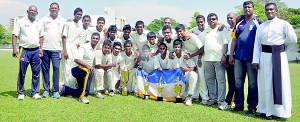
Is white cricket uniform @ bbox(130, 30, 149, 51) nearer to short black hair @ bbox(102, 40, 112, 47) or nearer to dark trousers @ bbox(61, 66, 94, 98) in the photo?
short black hair @ bbox(102, 40, 112, 47)

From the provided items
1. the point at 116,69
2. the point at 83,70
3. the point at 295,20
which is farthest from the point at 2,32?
the point at 83,70

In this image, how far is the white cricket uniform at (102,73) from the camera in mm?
7289

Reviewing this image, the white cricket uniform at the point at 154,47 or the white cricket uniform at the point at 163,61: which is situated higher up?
the white cricket uniform at the point at 154,47

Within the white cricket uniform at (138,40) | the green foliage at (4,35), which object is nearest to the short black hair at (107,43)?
the white cricket uniform at (138,40)

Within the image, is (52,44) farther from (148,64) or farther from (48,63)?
(148,64)

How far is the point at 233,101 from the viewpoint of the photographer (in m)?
6.43

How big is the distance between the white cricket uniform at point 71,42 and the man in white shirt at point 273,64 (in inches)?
161

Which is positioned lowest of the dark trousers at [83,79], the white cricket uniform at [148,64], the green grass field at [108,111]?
the green grass field at [108,111]

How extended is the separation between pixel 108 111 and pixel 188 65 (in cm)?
230

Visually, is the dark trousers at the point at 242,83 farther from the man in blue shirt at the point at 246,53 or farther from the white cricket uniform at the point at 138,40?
the white cricket uniform at the point at 138,40

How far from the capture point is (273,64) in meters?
5.56

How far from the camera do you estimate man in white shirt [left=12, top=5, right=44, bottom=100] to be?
653 centimetres

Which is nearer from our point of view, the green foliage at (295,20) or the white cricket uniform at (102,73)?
the white cricket uniform at (102,73)

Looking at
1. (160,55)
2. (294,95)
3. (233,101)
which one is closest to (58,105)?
(160,55)
